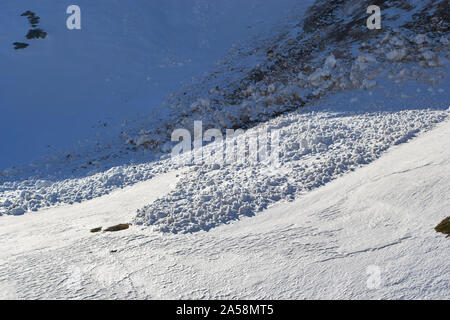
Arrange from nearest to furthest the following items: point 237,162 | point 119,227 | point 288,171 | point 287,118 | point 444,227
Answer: point 444,227, point 119,227, point 288,171, point 237,162, point 287,118

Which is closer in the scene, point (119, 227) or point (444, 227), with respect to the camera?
point (444, 227)

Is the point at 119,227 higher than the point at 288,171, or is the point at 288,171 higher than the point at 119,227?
the point at 288,171

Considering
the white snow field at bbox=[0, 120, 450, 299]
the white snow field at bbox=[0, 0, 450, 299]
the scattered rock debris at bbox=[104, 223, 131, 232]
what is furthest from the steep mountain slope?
the white snow field at bbox=[0, 120, 450, 299]

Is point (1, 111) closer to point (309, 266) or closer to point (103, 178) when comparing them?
point (103, 178)

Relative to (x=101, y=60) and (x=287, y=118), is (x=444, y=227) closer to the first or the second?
(x=287, y=118)

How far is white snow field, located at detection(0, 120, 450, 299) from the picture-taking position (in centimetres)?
389

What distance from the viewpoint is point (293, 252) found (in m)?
4.59

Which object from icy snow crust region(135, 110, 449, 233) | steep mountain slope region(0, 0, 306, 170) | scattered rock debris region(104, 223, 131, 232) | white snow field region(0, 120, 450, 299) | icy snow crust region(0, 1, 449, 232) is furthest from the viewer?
steep mountain slope region(0, 0, 306, 170)

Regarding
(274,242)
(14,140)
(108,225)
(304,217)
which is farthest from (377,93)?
(14,140)

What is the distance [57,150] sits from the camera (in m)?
13.8
